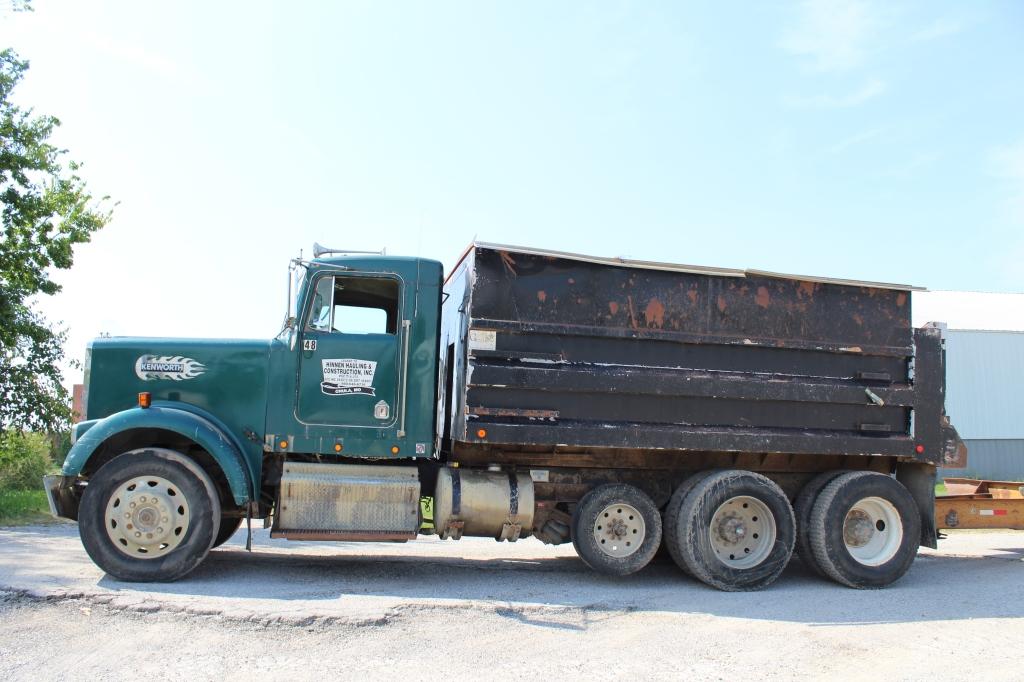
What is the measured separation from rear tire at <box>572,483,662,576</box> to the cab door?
6.48 ft

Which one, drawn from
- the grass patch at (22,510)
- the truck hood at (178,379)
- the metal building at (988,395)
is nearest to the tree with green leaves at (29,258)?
the grass patch at (22,510)

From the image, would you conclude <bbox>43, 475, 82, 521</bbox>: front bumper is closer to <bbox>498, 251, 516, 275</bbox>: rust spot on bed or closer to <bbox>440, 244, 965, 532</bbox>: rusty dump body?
<bbox>440, 244, 965, 532</bbox>: rusty dump body

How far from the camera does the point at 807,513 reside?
7727 mm

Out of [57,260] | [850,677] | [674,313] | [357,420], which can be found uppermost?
[57,260]

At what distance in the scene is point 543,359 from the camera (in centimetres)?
705

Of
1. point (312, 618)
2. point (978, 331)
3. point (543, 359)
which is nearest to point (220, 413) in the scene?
point (312, 618)

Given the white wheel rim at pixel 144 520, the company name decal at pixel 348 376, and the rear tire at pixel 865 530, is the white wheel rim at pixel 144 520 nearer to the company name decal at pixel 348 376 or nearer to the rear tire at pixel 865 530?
the company name decal at pixel 348 376

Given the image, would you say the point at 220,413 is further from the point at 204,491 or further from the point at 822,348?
the point at 822,348

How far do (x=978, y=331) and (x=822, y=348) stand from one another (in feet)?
90.6

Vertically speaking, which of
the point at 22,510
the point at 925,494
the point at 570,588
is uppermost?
the point at 925,494

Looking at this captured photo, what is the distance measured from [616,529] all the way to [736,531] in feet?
3.69

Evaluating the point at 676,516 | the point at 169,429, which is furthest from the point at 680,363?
the point at 169,429

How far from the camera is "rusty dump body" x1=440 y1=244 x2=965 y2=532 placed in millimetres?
7020

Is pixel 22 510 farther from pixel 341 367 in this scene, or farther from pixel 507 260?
pixel 507 260
